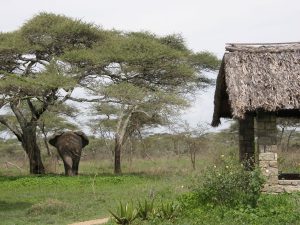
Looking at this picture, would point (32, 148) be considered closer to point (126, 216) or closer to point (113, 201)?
point (113, 201)

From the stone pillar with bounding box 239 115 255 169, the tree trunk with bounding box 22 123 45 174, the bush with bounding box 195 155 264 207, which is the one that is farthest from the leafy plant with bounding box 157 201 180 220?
the tree trunk with bounding box 22 123 45 174

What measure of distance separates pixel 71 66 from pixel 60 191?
6749 millimetres

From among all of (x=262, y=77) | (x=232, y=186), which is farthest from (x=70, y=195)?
(x=262, y=77)

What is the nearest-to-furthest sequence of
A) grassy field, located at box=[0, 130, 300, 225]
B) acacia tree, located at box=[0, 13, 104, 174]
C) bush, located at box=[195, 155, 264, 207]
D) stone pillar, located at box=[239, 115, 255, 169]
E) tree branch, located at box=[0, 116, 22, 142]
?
grassy field, located at box=[0, 130, 300, 225]
bush, located at box=[195, 155, 264, 207]
stone pillar, located at box=[239, 115, 255, 169]
acacia tree, located at box=[0, 13, 104, 174]
tree branch, located at box=[0, 116, 22, 142]

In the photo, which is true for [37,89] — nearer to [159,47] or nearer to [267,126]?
[159,47]

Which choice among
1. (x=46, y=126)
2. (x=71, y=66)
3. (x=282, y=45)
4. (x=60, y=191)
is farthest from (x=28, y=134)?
(x=282, y=45)

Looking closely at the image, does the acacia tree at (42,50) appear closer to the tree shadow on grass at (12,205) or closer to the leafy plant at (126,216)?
the tree shadow on grass at (12,205)

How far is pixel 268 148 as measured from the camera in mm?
13016

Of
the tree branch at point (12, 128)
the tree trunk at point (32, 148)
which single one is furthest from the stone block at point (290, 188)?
the tree branch at point (12, 128)

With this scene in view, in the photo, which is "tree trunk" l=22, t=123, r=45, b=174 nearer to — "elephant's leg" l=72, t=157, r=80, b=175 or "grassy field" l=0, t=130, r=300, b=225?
"elephant's leg" l=72, t=157, r=80, b=175

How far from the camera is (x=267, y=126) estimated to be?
13148mm

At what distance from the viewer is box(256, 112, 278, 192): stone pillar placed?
12914 millimetres

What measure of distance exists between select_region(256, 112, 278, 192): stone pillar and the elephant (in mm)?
12228

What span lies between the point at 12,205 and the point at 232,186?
6.95 metres
